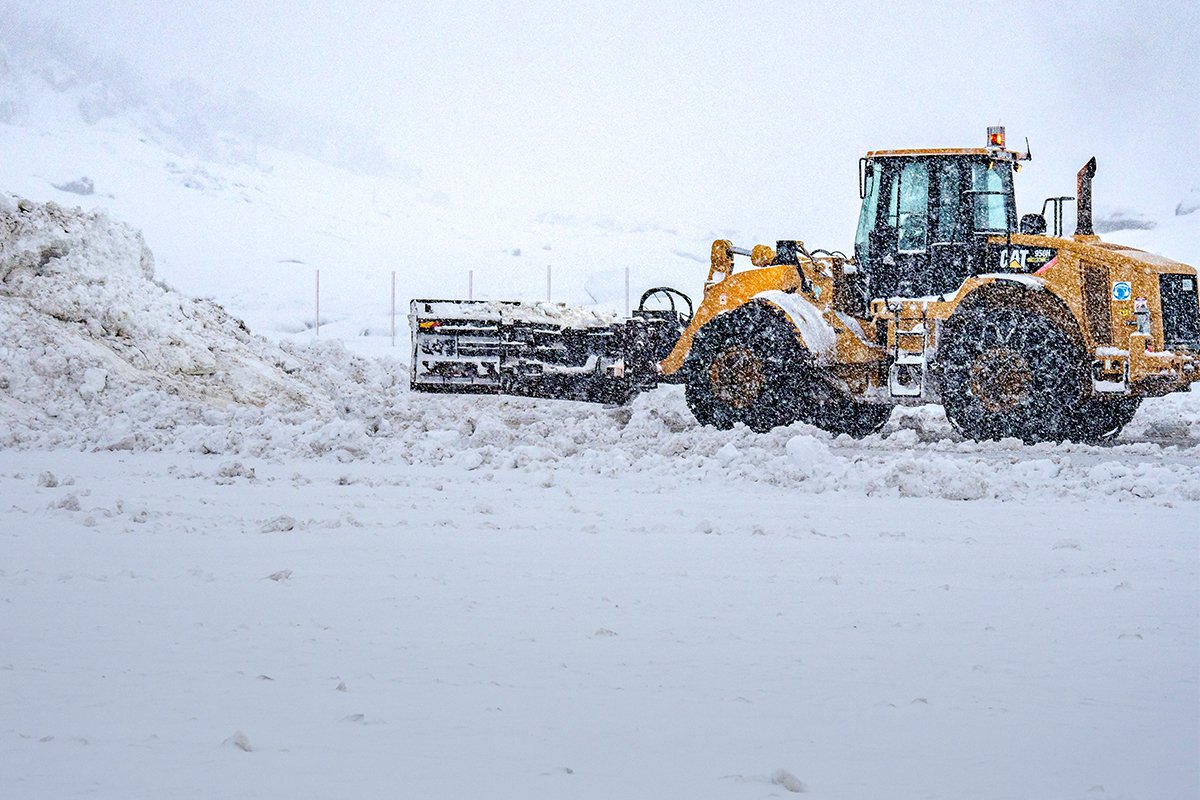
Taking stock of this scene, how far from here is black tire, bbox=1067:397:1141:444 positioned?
1007 cm

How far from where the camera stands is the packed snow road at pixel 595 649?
2.86 metres

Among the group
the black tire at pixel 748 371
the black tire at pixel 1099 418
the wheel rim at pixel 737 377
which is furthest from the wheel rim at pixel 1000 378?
the wheel rim at pixel 737 377

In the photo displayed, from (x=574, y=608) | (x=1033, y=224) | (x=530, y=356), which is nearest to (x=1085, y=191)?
(x=1033, y=224)

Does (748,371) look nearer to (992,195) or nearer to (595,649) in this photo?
(992,195)

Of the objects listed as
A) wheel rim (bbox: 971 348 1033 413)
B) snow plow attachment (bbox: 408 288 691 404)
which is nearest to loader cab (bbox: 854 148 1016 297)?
wheel rim (bbox: 971 348 1033 413)

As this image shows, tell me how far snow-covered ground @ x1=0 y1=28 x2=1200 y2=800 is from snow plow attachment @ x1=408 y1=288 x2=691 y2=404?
60 cm

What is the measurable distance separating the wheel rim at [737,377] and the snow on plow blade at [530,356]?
0.82 m

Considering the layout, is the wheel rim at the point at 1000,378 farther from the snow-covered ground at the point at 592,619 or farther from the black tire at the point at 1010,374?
the snow-covered ground at the point at 592,619

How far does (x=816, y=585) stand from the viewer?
4.90 meters

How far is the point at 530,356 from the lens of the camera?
12195 millimetres

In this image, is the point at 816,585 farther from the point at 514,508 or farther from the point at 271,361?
the point at 271,361

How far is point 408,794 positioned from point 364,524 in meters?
3.65

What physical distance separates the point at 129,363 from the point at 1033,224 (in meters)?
8.69

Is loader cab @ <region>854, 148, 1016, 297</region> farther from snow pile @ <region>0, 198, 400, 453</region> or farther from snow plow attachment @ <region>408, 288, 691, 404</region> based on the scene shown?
A: snow pile @ <region>0, 198, 400, 453</region>
